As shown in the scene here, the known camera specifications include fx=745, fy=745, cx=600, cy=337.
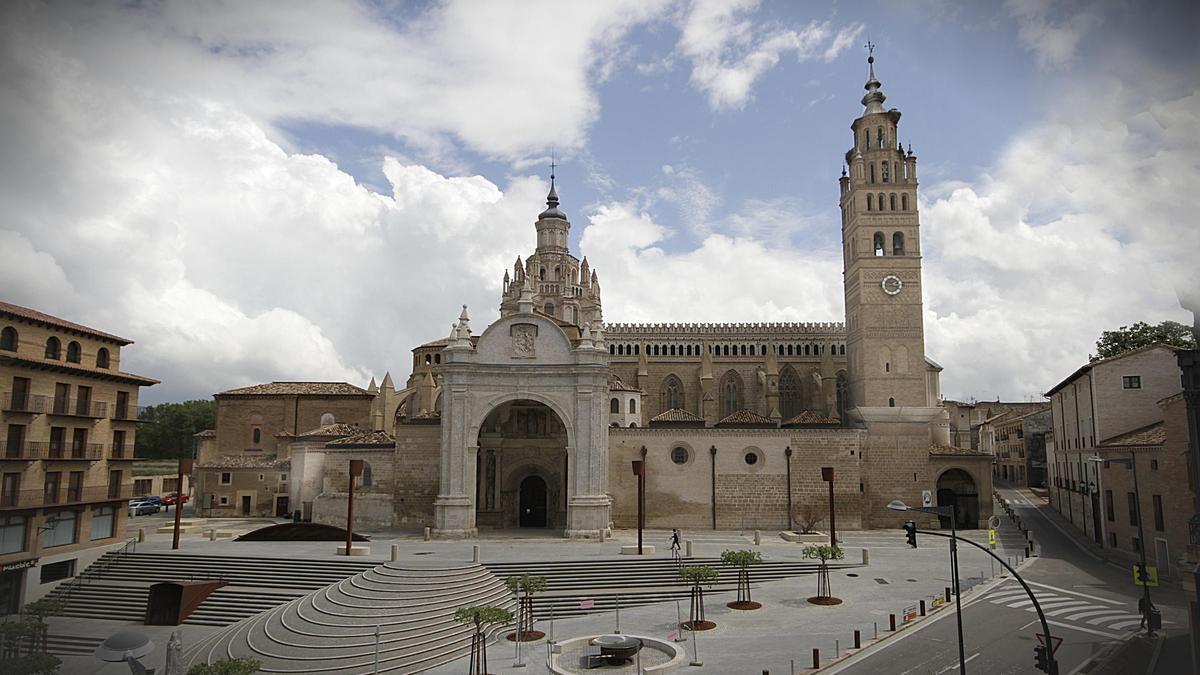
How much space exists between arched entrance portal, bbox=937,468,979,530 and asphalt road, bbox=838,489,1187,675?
13.5m

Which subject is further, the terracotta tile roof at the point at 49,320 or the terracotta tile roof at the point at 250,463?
the terracotta tile roof at the point at 250,463

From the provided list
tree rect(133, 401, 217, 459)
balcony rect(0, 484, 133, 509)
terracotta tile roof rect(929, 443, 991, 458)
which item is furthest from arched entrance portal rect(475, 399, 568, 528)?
tree rect(133, 401, 217, 459)

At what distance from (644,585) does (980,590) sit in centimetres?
1267

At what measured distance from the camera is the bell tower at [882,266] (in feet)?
168

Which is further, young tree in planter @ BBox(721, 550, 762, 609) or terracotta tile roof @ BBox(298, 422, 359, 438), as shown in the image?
terracotta tile roof @ BBox(298, 422, 359, 438)

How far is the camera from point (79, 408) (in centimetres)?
3052

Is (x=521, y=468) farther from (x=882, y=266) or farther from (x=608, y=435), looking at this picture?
(x=882, y=266)

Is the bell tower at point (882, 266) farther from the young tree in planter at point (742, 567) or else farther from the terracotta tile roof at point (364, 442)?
the terracotta tile roof at point (364, 442)

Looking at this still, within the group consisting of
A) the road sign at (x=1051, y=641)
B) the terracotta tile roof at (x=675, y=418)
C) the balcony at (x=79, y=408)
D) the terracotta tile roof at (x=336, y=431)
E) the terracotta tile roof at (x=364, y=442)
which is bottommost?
the road sign at (x=1051, y=641)

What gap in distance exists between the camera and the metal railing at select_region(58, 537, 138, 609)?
28.1 meters

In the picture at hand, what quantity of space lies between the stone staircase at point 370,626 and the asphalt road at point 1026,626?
475 inches

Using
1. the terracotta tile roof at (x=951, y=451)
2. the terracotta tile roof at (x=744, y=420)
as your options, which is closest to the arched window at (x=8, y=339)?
the terracotta tile roof at (x=744, y=420)

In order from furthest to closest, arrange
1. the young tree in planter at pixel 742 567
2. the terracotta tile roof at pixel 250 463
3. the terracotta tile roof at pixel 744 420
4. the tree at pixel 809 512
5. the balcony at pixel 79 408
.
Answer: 1. the terracotta tile roof at pixel 250 463
2. the terracotta tile roof at pixel 744 420
3. the tree at pixel 809 512
4. the balcony at pixel 79 408
5. the young tree in planter at pixel 742 567

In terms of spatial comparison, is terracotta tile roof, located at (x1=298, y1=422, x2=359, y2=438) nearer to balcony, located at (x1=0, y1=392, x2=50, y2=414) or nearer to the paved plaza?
the paved plaza
